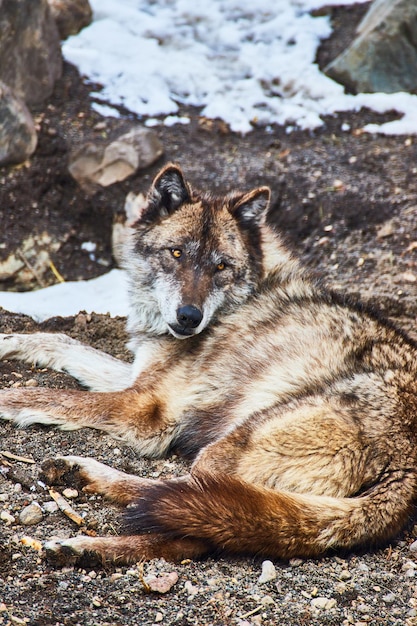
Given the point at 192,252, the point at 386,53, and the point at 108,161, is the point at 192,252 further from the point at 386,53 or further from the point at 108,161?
the point at 386,53

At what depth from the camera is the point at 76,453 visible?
3969 mm

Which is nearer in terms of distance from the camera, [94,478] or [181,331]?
[94,478]

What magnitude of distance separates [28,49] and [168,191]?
12.8 feet

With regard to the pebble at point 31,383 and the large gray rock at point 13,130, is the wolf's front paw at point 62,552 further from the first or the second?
the large gray rock at point 13,130

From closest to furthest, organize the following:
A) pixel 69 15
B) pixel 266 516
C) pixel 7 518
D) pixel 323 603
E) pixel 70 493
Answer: pixel 323 603 → pixel 266 516 → pixel 7 518 → pixel 70 493 → pixel 69 15

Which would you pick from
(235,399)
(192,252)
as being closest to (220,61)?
(192,252)

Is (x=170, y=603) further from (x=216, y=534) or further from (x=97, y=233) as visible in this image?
(x=97, y=233)

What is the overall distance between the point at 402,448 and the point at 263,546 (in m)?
0.81

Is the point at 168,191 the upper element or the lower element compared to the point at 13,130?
upper

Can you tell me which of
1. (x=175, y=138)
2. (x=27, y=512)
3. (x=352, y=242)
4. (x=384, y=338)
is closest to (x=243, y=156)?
(x=175, y=138)

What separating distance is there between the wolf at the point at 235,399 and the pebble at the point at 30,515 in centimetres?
31

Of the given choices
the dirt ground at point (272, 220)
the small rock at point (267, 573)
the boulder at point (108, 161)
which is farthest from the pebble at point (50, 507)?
the boulder at point (108, 161)

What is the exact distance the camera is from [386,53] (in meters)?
8.41

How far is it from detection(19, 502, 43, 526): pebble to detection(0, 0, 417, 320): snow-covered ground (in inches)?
229
